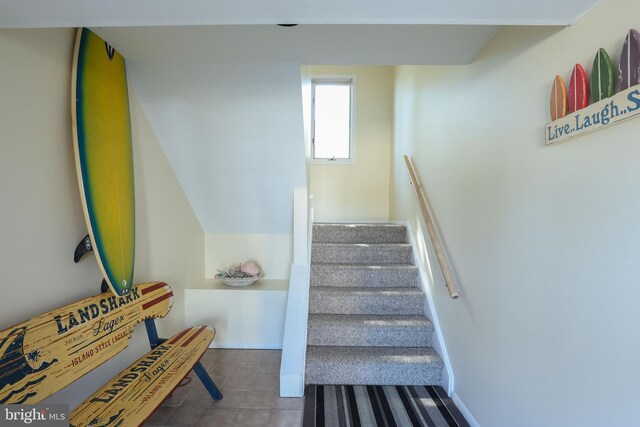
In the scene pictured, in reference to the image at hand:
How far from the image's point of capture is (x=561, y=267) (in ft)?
3.85

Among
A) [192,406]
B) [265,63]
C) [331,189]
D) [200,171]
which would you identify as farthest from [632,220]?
[331,189]

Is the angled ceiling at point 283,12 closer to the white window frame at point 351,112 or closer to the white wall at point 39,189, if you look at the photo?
the white wall at point 39,189

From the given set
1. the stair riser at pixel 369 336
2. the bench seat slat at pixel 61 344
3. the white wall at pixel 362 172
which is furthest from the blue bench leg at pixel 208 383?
the white wall at pixel 362 172

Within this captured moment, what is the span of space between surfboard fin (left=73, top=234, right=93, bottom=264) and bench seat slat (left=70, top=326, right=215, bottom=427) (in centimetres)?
63

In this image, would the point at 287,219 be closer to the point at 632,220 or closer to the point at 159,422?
the point at 159,422

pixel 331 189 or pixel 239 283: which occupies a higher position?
pixel 331 189

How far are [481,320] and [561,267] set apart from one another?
2.27 ft

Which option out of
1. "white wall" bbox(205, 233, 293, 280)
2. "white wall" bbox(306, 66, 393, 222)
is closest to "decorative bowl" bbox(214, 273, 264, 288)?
"white wall" bbox(205, 233, 293, 280)

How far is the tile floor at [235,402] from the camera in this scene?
192 centimetres

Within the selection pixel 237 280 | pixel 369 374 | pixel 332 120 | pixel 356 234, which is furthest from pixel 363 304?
pixel 332 120

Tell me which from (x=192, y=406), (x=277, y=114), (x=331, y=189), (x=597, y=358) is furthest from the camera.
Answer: (x=331, y=189)

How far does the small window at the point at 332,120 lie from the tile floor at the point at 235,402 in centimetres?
280

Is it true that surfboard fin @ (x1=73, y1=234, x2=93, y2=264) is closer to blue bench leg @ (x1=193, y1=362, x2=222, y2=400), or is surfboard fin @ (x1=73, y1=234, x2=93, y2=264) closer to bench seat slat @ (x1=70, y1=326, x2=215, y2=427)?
bench seat slat @ (x1=70, y1=326, x2=215, y2=427)

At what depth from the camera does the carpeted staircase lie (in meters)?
2.31
